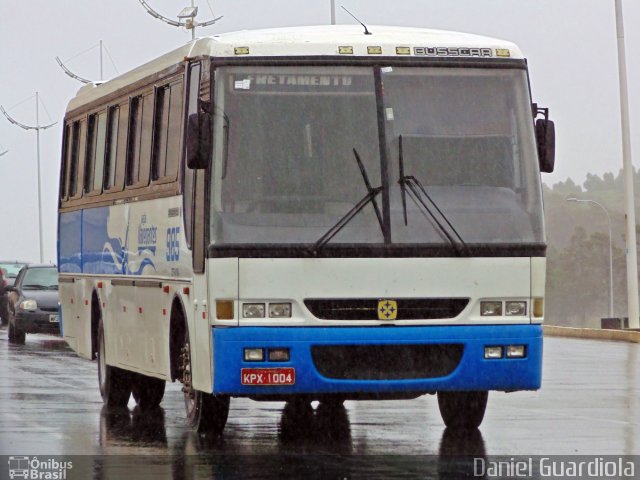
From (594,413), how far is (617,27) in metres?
26.2

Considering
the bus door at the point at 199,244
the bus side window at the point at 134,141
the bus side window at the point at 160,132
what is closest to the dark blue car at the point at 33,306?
the bus side window at the point at 134,141

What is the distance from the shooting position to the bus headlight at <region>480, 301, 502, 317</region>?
13.0 metres

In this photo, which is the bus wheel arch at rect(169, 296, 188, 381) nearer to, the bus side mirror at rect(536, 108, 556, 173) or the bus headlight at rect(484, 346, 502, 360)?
the bus headlight at rect(484, 346, 502, 360)

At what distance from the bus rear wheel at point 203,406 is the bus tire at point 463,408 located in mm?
1858

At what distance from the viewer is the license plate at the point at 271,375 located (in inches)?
496

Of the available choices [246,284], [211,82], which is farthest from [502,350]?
[211,82]

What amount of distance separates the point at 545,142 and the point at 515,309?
131 cm

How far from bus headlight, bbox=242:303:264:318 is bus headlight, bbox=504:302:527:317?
1814mm

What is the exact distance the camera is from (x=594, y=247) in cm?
18162

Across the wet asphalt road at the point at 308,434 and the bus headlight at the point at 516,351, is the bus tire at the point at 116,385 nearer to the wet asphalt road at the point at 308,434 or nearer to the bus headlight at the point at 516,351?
the wet asphalt road at the point at 308,434

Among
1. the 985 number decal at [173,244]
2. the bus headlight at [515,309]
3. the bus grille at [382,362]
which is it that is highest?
the 985 number decal at [173,244]

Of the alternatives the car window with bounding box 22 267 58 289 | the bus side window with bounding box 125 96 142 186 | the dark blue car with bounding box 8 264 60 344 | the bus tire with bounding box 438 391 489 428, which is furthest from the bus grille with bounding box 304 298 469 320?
the car window with bounding box 22 267 58 289

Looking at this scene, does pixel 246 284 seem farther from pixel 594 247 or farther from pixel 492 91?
pixel 594 247

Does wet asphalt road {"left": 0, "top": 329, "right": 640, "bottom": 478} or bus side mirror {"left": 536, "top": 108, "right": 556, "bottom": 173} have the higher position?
bus side mirror {"left": 536, "top": 108, "right": 556, "bottom": 173}
